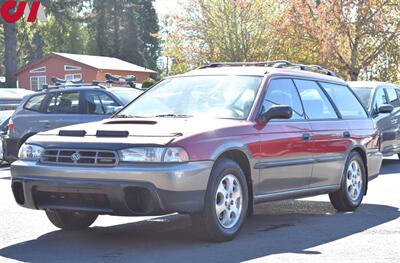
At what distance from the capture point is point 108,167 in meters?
6.22

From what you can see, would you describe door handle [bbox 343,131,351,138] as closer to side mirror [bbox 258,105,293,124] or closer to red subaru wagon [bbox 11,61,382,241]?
red subaru wagon [bbox 11,61,382,241]

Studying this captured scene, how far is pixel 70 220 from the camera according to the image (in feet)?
24.2

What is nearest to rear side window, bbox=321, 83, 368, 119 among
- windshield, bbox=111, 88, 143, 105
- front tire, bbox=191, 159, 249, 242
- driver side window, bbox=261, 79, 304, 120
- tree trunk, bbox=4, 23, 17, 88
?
driver side window, bbox=261, 79, 304, 120

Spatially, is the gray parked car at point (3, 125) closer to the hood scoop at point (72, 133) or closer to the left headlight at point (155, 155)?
the hood scoop at point (72, 133)

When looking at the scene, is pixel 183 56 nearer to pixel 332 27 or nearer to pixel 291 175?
pixel 332 27

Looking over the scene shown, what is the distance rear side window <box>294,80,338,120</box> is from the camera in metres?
8.20

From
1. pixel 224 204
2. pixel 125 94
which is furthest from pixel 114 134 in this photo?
pixel 125 94

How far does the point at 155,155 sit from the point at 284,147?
1.79m

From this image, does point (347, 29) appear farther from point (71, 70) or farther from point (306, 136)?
point (71, 70)

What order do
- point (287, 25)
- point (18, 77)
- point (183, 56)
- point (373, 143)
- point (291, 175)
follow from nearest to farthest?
point (291, 175) < point (373, 143) < point (287, 25) < point (183, 56) < point (18, 77)

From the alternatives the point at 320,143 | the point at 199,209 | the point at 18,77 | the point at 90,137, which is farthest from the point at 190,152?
the point at 18,77

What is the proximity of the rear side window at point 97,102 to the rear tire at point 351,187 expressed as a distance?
553 centimetres

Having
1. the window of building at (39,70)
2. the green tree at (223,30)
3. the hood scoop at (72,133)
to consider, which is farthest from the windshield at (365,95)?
the window of building at (39,70)

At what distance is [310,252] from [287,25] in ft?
91.3
